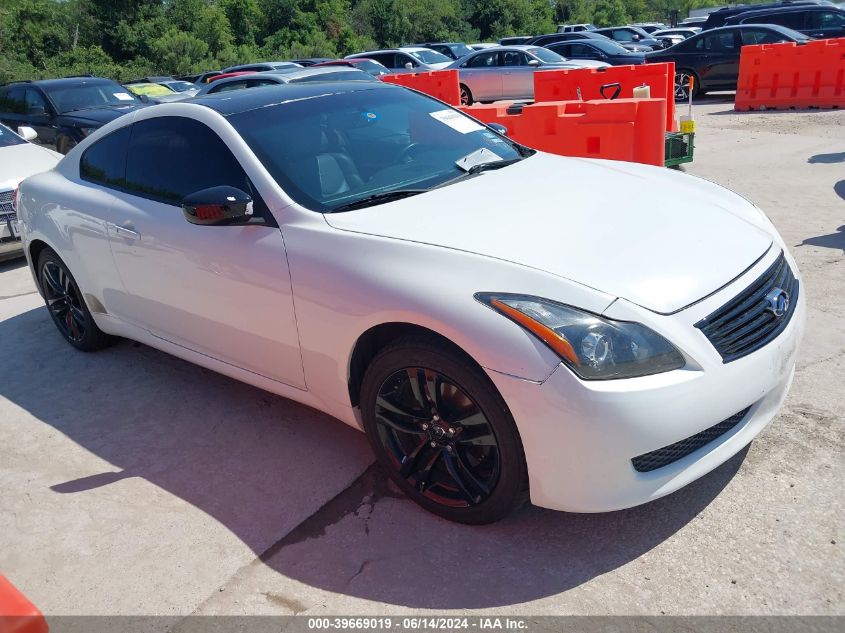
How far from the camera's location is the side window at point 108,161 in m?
4.55

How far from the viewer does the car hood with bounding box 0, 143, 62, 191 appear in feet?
25.2

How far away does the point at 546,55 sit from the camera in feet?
64.1

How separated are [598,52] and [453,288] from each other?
19865mm

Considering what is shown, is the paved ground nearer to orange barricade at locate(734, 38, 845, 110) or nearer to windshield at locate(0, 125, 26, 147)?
windshield at locate(0, 125, 26, 147)

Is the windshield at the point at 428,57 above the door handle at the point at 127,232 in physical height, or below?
below

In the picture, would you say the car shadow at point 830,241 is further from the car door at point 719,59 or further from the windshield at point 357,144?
the car door at point 719,59

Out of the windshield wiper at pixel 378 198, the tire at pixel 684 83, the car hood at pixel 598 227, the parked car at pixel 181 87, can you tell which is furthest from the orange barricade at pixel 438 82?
the windshield wiper at pixel 378 198

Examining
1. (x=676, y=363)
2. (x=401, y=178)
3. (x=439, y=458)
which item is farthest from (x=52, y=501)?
(x=676, y=363)

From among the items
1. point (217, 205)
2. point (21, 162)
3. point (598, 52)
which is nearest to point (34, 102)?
point (21, 162)

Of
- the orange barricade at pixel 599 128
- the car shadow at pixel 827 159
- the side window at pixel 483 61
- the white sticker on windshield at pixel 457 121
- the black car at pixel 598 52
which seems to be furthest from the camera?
the black car at pixel 598 52

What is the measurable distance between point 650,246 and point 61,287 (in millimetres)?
4010

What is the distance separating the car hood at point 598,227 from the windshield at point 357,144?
209 mm

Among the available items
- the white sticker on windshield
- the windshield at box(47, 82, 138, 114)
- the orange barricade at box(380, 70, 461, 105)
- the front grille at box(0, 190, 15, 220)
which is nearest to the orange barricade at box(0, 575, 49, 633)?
the white sticker on windshield

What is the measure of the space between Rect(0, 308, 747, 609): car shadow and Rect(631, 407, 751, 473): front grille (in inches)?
15.5
